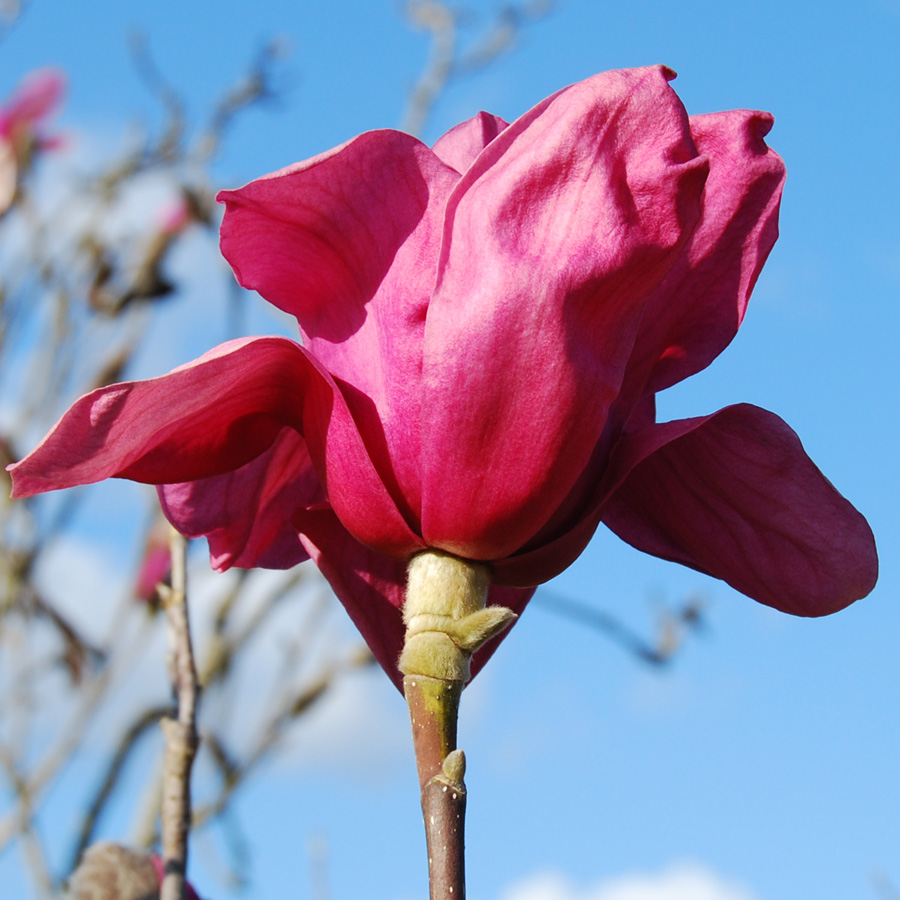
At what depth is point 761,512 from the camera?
0.49m

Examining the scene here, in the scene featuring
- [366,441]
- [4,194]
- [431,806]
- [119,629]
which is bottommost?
[431,806]

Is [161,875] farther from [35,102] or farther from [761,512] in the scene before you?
[35,102]

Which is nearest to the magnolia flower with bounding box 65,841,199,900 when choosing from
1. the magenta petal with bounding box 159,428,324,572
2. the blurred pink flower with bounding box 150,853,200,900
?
the blurred pink flower with bounding box 150,853,200,900

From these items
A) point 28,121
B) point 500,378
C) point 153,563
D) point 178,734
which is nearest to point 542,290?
point 500,378

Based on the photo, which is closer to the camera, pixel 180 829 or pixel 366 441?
pixel 366 441

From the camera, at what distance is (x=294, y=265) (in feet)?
1.54

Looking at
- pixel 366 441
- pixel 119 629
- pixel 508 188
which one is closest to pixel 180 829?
pixel 366 441

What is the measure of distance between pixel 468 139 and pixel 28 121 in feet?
4.81

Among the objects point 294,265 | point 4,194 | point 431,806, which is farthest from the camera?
point 4,194

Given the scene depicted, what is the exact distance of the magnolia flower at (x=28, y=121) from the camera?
173 centimetres

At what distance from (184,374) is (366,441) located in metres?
0.07

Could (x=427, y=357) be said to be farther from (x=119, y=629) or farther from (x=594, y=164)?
(x=119, y=629)

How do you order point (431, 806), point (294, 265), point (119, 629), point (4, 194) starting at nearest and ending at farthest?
1. point (431, 806)
2. point (294, 265)
3. point (119, 629)
4. point (4, 194)

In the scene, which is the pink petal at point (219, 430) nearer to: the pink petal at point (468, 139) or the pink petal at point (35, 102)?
the pink petal at point (468, 139)
